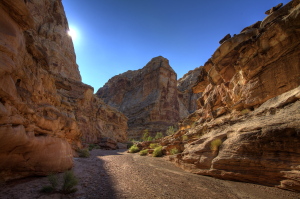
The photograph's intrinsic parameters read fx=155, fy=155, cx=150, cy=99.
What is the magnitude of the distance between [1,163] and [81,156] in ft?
31.1

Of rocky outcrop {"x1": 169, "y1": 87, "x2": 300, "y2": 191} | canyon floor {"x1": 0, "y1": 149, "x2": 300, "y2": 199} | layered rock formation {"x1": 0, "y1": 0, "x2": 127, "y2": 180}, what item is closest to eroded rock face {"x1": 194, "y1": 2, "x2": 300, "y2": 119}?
rocky outcrop {"x1": 169, "y1": 87, "x2": 300, "y2": 191}

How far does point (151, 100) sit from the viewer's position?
62125 mm

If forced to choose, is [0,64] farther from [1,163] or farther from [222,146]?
[222,146]

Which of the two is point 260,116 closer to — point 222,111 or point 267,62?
point 267,62

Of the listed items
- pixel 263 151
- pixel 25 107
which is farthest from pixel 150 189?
pixel 25 107

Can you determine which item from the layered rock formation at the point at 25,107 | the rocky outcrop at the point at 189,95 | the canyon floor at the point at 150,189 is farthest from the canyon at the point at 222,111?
the rocky outcrop at the point at 189,95

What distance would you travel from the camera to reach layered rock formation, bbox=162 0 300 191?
571 centimetres

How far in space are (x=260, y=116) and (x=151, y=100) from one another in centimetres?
5436

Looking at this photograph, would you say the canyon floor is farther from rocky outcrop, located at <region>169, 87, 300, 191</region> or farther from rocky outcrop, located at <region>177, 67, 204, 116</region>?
rocky outcrop, located at <region>177, 67, 204, 116</region>

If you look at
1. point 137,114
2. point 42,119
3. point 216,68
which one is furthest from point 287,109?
point 137,114

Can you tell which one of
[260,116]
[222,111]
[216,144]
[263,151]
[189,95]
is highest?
[189,95]

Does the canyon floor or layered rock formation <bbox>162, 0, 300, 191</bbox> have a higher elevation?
layered rock formation <bbox>162, 0, 300, 191</bbox>

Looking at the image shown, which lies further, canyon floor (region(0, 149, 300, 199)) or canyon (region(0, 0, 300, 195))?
canyon (region(0, 0, 300, 195))

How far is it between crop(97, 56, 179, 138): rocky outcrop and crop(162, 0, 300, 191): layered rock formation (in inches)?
1675
